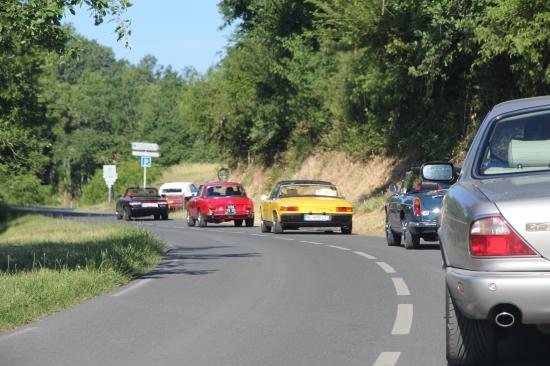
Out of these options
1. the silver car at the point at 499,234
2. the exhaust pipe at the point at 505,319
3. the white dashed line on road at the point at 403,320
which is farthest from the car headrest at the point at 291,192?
the exhaust pipe at the point at 505,319

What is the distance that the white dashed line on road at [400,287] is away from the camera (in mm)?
12977

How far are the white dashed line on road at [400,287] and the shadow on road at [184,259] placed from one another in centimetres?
307

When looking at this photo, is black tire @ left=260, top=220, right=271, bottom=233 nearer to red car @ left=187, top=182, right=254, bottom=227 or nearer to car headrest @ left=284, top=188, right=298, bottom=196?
car headrest @ left=284, top=188, right=298, bottom=196

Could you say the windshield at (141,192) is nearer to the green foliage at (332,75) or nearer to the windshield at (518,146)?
the green foliage at (332,75)

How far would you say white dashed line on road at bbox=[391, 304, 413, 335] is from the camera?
973cm

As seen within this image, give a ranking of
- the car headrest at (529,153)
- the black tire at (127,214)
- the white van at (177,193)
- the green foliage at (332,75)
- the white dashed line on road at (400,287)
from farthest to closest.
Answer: the white van at (177,193)
the black tire at (127,214)
the green foliage at (332,75)
the white dashed line on road at (400,287)
the car headrest at (529,153)

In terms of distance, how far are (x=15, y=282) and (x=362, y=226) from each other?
22089 mm

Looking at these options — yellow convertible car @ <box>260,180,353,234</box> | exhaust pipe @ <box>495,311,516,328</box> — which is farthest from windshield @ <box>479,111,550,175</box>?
yellow convertible car @ <box>260,180,353,234</box>

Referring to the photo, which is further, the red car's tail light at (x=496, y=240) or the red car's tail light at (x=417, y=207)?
the red car's tail light at (x=417, y=207)

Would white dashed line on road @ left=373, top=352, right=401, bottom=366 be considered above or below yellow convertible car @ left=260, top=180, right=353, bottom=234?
below

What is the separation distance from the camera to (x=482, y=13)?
28672 millimetres

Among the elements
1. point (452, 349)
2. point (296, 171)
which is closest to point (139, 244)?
point (452, 349)

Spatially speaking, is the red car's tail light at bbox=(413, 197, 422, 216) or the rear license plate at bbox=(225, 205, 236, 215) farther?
the rear license plate at bbox=(225, 205, 236, 215)

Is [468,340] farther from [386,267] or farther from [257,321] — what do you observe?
[386,267]
